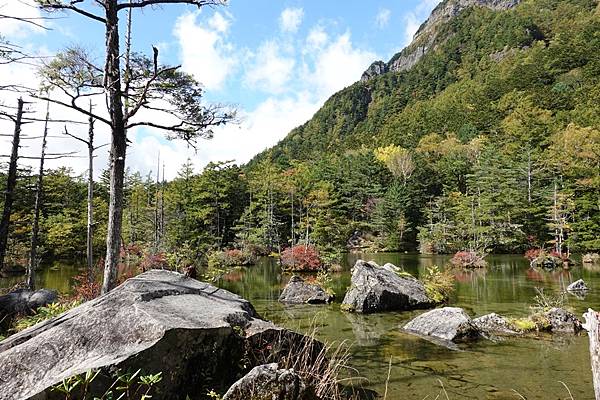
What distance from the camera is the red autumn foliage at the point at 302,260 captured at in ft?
74.0

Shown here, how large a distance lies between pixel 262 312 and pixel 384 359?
16.3ft

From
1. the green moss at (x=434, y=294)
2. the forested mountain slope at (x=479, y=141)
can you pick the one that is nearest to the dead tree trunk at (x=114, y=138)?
the green moss at (x=434, y=294)

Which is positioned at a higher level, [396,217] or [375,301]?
[396,217]

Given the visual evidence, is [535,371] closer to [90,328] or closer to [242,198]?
[90,328]

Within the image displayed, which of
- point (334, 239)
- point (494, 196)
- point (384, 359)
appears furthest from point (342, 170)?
point (384, 359)

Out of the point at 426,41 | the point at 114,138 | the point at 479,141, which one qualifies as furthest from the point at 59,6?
the point at 426,41

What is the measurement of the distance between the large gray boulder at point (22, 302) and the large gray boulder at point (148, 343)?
461 cm

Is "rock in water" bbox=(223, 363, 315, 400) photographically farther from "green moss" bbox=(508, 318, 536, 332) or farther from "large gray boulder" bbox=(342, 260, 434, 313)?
"large gray boulder" bbox=(342, 260, 434, 313)

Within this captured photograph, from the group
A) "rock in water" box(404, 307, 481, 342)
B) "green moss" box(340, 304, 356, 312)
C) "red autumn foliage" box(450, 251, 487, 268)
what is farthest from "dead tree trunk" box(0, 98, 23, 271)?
"red autumn foliage" box(450, 251, 487, 268)

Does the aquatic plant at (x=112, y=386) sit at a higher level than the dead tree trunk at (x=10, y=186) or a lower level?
lower

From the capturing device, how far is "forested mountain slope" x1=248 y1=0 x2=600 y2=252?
3150 centimetres

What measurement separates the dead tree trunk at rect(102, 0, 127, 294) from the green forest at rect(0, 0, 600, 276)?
6727mm

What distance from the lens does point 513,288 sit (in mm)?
14938

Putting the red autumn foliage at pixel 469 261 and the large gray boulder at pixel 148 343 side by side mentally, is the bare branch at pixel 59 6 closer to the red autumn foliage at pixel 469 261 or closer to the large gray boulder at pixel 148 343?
the large gray boulder at pixel 148 343
